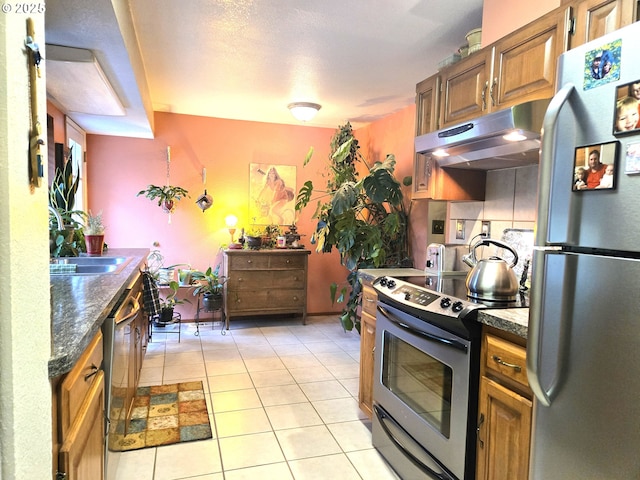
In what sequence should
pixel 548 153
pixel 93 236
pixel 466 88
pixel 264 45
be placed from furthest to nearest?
1. pixel 93 236
2. pixel 264 45
3. pixel 466 88
4. pixel 548 153

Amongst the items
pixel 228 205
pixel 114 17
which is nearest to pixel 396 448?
pixel 114 17

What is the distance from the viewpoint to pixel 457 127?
202 cm

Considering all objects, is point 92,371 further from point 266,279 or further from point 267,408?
point 266,279

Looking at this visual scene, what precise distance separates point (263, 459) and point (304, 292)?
2621 mm

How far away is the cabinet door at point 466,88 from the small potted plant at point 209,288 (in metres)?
2.98

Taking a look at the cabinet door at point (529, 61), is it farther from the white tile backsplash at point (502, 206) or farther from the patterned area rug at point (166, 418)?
the patterned area rug at point (166, 418)

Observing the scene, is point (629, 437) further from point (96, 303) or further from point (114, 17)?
point (114, 17)

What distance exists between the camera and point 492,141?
190cm

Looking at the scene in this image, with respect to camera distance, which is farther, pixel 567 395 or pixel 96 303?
pixel 96 303

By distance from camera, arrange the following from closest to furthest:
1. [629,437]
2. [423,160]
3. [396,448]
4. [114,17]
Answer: [629,437], [114,17], [396,448], [423,160]

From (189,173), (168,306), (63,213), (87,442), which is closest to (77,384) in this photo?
(87,442)

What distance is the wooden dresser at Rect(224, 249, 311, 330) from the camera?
4.39m

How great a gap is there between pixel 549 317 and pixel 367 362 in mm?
1469

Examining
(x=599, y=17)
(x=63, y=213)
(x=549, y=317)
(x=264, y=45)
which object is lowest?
(x=549, y=317)
